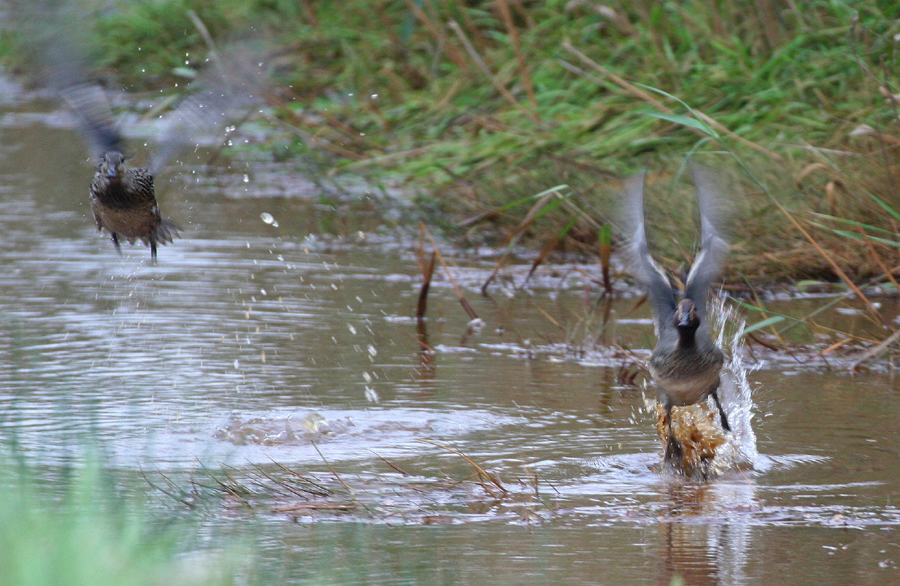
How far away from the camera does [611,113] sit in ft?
30.6

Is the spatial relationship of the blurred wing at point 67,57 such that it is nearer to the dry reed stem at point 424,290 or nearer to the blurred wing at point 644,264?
the dry reed stem at point 424,290

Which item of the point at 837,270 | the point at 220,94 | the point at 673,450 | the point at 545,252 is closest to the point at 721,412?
the point at 673,450

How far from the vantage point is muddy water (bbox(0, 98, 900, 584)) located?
3.28 meters

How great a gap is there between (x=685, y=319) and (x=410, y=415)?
104 centimetres

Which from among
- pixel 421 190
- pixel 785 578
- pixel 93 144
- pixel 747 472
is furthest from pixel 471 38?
pixel 785 578

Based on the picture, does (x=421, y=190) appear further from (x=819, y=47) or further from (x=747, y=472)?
(x=747, y=472)

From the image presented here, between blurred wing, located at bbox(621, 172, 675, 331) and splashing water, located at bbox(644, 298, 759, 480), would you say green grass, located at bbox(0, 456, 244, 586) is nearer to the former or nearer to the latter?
splashing water, located at bbox(644, 298, 759, 480)

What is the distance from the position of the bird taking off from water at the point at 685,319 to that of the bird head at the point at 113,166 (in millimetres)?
1917

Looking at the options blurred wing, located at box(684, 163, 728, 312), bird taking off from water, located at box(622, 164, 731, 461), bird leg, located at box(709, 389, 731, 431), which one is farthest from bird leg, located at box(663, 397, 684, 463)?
blurred wing, located at box(684, 163, 728, 312)

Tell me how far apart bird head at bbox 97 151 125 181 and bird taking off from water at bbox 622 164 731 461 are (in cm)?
192

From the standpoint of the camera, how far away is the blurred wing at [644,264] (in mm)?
4633

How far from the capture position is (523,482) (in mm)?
3883

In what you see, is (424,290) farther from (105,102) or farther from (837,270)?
(837,270)

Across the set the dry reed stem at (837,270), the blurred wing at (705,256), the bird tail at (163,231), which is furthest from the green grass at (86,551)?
the dry reed stem at (837,270)
